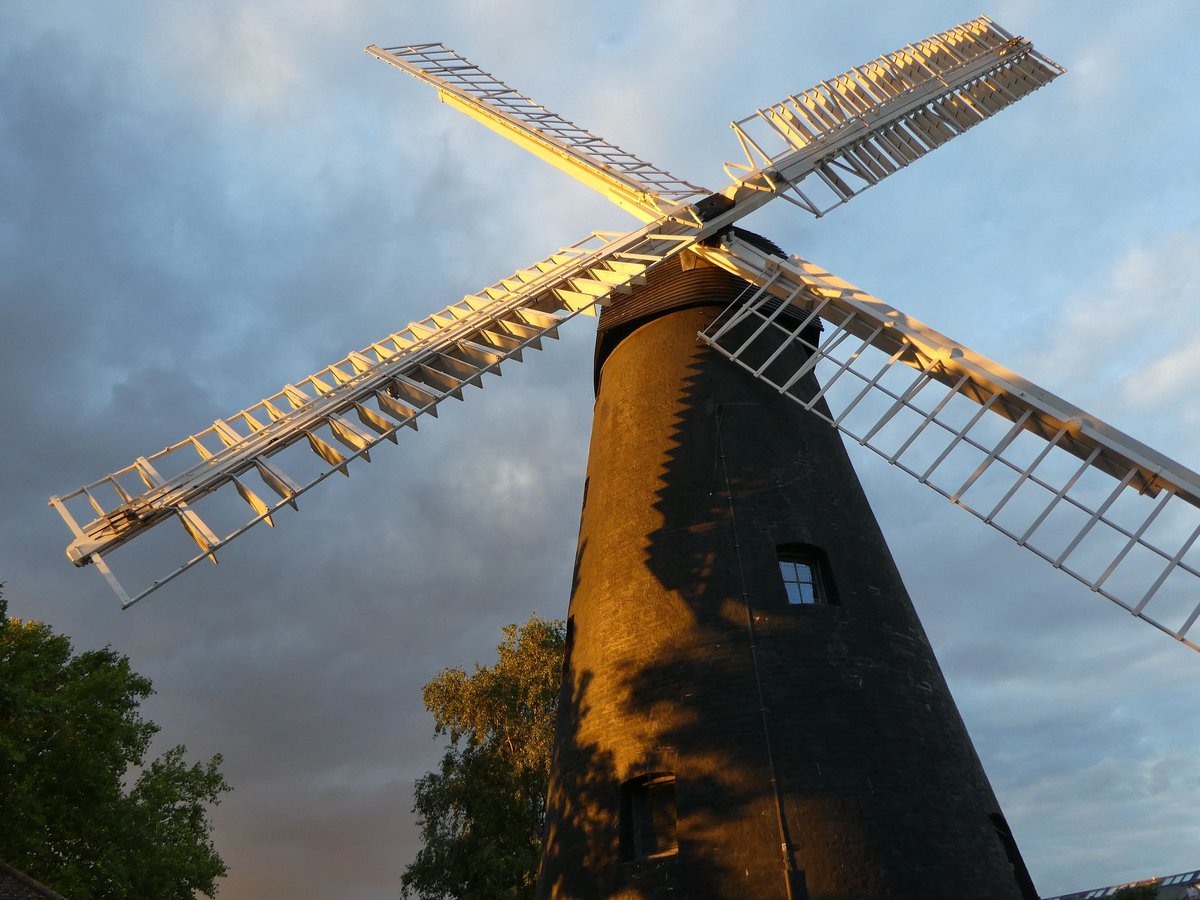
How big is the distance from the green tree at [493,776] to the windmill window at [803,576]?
13.3 metres

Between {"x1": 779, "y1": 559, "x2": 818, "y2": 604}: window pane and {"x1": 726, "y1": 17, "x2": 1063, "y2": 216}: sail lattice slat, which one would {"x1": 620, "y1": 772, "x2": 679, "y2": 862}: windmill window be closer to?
{"x1": 779, "y1": 559, "x2": 818, "y2": 604}: window pane

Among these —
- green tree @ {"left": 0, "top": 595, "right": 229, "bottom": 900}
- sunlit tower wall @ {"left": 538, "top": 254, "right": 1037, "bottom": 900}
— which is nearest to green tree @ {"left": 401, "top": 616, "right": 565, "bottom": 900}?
green tree @ {"left": 0, "top": 595, "right": 229, "bottom": 900}

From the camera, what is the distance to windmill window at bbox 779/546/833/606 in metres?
9.78

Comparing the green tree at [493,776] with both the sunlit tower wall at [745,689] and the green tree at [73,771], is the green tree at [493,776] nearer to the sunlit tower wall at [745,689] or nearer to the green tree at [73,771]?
the green tree at [73,771]

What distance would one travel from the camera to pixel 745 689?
8.78 meters

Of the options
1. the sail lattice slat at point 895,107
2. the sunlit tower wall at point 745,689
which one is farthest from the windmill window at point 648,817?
the sail lattice slat at point 895,107

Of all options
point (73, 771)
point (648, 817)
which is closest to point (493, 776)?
point (73, 771)

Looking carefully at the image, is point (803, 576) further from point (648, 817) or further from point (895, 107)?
point (895, 107)

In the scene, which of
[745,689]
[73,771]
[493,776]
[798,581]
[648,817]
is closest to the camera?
[745,689]

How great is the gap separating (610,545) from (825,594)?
8.41 feet

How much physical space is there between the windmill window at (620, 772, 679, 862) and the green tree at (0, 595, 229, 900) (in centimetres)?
1120

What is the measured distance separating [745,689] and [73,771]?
15963 millimetres

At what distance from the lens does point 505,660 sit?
79.2ft

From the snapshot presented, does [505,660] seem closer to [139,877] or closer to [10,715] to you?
[139,877]
